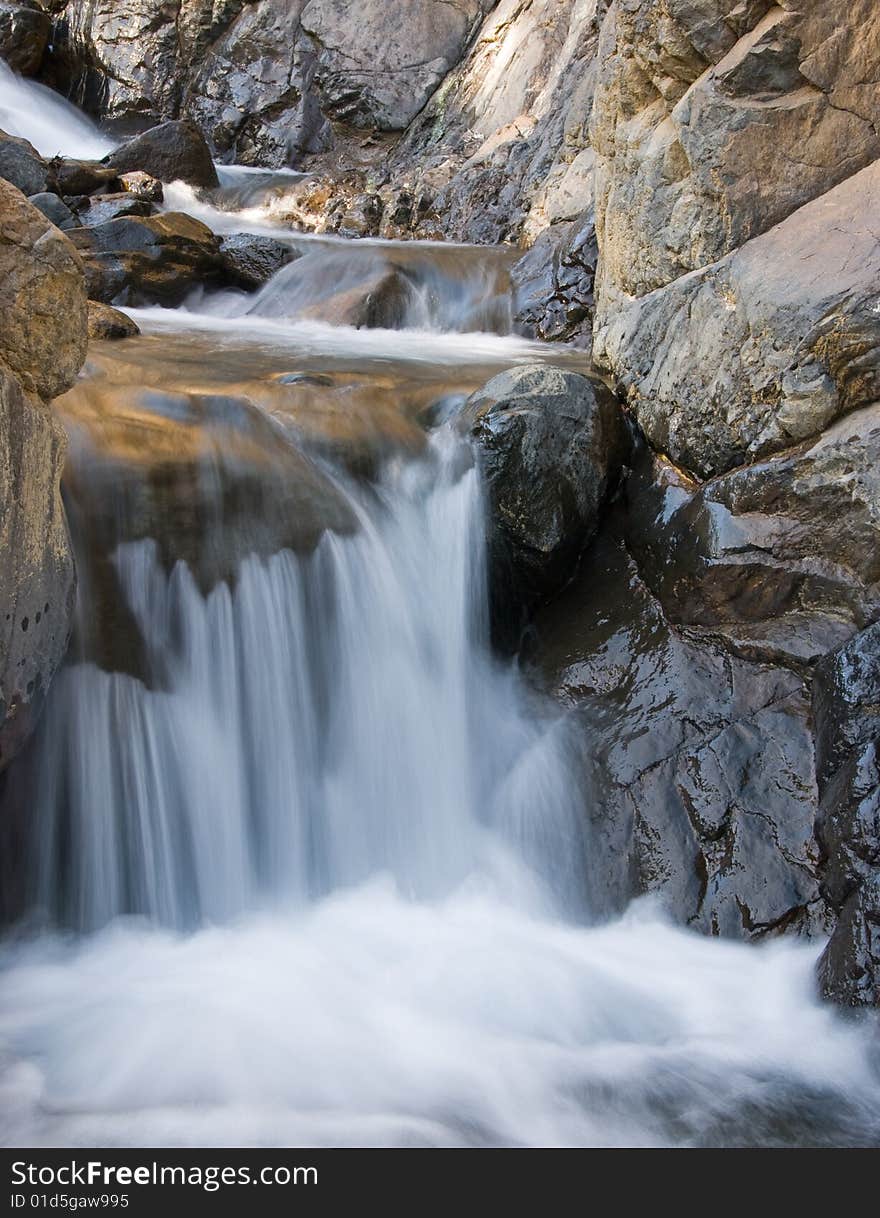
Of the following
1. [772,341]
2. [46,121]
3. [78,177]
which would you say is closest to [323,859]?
[772,341]

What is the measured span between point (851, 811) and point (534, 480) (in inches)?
89.0

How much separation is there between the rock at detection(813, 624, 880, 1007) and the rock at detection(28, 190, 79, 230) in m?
9.16

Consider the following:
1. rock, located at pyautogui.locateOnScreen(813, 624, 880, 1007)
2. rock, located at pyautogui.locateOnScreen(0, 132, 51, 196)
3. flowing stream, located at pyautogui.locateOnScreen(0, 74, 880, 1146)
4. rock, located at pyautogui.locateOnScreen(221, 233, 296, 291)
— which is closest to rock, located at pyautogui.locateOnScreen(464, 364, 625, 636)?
flowing stream, located at pyautogui.locateOnScreen(0, 74, 880, 1146)

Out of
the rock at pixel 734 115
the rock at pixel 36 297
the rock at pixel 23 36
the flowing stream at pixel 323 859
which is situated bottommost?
the flowing stream at pixel 323 859

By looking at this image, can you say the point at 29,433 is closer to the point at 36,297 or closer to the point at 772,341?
the point at 36,297

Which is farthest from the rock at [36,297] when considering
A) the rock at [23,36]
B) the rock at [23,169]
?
the rock at [23,36]

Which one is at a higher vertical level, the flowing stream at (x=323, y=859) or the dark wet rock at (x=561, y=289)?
the dark wet rock at (x=561, y=289)

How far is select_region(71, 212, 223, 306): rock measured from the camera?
28.6 ft

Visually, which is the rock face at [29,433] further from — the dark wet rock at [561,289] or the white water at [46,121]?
the white water at [46,121]

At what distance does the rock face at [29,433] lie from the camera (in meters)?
2.86

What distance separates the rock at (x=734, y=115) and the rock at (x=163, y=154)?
1090 centimetres

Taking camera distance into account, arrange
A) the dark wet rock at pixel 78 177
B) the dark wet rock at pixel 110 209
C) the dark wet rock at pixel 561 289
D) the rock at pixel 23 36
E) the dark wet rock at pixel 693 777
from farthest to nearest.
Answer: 1. the rock at pixel 23 36
2. the dark wet rock at pixel 78 177
3. the dark wet rock at pixel 110 209
4. the dark wet rock at pixel 561 289
5. the dark wet rock at pixel 693 777

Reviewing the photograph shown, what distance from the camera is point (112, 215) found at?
1031 cm

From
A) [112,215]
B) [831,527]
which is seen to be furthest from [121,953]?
[112,215]
